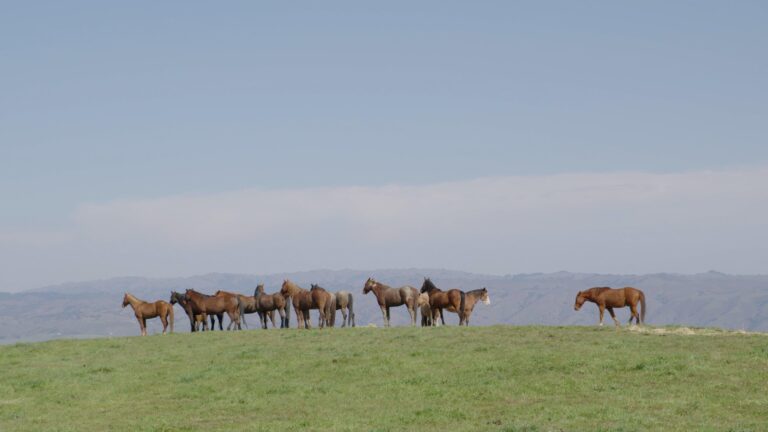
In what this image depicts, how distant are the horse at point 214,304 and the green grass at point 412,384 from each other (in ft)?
32.4

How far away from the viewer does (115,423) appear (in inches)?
897

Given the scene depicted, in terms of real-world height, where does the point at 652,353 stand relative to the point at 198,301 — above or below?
below

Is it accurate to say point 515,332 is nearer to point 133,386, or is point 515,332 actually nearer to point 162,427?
point 133,386

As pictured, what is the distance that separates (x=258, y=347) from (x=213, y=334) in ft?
23.3

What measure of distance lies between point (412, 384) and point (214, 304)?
74.3 feet

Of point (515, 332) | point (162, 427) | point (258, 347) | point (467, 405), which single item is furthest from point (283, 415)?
point (515, 332)

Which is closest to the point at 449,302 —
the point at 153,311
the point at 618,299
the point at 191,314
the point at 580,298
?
the point at 580,298

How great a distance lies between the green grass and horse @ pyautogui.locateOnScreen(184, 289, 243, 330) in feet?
32.4

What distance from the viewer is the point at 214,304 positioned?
46.5m

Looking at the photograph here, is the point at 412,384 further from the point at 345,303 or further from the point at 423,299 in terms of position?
the point at 345,303

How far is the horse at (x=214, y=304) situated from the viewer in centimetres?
A: 4619

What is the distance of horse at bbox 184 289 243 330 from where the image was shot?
152ft

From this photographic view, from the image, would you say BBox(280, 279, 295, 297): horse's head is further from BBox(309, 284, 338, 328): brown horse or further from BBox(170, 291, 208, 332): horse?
BBox(170, 291, 208, 332): horse

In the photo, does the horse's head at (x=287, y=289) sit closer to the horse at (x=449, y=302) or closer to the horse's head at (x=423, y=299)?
the horse's head at (x=423, y=299)
